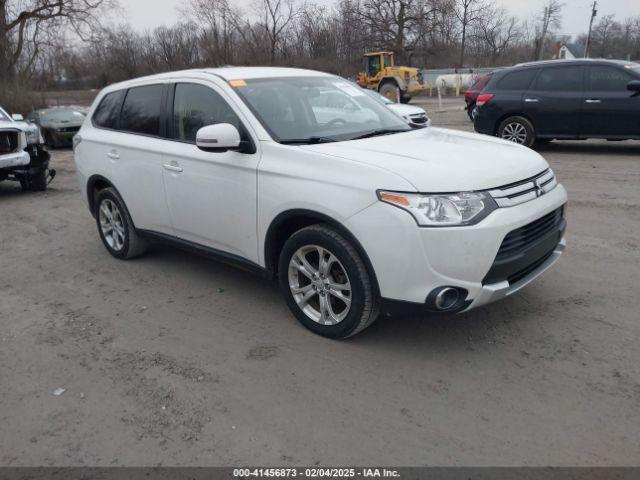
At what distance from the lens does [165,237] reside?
4.99 m

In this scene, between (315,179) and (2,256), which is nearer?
(315,179)

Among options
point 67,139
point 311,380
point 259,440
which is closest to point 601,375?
point 311,380

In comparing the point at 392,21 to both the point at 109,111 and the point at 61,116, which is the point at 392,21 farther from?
the point at 109,111

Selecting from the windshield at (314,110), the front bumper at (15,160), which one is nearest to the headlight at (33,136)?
the front bumper at (15,160)

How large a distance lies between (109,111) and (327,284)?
333cm

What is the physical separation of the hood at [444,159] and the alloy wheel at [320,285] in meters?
0.70

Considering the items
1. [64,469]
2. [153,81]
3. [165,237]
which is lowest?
[64,469]

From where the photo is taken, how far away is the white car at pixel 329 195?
3209mm

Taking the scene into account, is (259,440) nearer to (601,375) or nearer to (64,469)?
(64,469)

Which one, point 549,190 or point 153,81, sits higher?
point 153,81

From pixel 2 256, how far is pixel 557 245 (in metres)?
5.74

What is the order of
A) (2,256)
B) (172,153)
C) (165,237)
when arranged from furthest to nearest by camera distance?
1. (2,256)
2. (165,237)
3. (172,153)

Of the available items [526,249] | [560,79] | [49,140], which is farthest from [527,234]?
[49,140]

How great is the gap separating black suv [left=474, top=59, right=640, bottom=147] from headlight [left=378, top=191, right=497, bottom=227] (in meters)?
8.29
